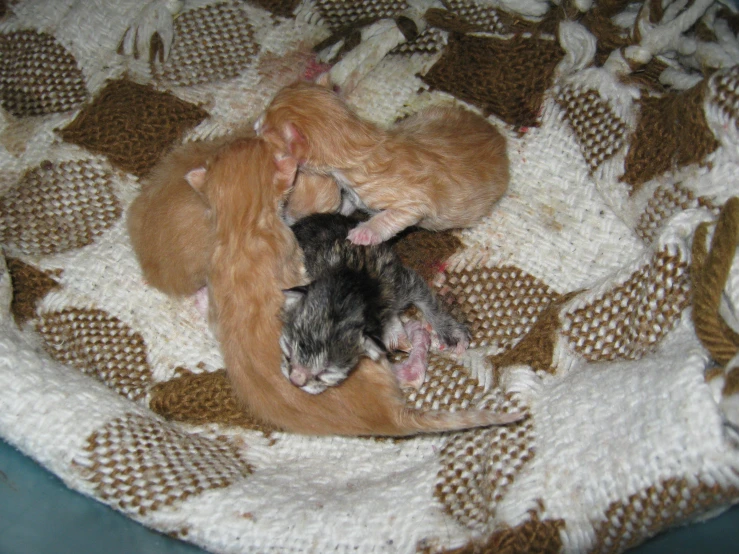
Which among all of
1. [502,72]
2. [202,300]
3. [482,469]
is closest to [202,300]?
[202,300]

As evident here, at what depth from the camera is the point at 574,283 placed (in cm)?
246

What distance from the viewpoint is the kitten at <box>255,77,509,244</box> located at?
228 centimetres

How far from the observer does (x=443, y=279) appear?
2.63m

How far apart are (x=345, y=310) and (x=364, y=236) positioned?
0.39 metres

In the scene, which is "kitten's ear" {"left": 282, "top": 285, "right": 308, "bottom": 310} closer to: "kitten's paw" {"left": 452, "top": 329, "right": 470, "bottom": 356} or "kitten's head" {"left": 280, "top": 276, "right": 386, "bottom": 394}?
"kitten's head" {"left": 280, "top": 276, "right": 386, "bottom": 394}

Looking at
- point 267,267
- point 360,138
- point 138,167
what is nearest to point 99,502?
point 267,267

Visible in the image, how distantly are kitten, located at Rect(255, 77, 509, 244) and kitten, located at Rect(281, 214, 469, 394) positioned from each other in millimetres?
101

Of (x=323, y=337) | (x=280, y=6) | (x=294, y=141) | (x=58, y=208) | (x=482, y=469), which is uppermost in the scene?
(x=280, y=6)

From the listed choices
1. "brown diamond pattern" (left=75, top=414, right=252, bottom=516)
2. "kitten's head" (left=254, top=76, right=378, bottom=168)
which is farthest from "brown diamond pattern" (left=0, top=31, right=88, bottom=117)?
"brown diamond pattern" (left=75, top=414, right=252, bottom=516)

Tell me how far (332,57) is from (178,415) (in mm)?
1570

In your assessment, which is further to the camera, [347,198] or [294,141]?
[347,198]

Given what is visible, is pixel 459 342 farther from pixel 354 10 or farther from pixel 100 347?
pixel 354 10

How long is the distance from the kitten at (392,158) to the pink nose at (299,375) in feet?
1.91

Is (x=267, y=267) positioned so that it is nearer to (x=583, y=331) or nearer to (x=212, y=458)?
(x=212, y=458)
